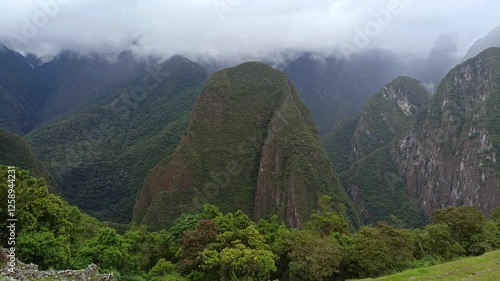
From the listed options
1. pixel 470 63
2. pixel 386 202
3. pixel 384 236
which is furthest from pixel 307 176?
pixel 470 63

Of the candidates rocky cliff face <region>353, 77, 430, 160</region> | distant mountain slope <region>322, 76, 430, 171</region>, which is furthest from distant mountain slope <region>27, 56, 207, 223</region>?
rocky cliff face <region>353, 77, 430, 160</region>

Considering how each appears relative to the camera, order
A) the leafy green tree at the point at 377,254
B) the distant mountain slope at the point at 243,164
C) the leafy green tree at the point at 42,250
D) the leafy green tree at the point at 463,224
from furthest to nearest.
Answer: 1. the distant mountain slope at the point at 243,164
2. the leafy green tree at the point at 463,224
3. the leafy green tree at the point at 377,254
4. the leafy green tree at the point at 42,250

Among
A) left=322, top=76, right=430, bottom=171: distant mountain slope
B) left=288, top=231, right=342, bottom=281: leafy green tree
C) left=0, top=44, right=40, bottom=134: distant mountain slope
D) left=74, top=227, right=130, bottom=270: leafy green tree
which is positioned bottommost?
left=288, top=231, right=342, bottom=281: leafy green tree

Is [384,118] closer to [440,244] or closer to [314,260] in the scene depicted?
[440,244]

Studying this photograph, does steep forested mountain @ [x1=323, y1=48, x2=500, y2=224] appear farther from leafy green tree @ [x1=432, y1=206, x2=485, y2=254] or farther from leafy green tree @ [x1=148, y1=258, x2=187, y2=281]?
leafy green tree @ [x1=148, y1=258, x2=187, y2=281]

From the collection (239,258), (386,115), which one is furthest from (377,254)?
(386,115)

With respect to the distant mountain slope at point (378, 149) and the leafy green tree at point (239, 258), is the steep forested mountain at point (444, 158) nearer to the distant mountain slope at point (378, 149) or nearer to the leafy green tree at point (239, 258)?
the distant mountain slope at point (378, 149)

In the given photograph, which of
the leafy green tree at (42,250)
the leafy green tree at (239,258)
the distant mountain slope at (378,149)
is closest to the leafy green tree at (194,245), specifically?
the leafy green tree at (239,258)
